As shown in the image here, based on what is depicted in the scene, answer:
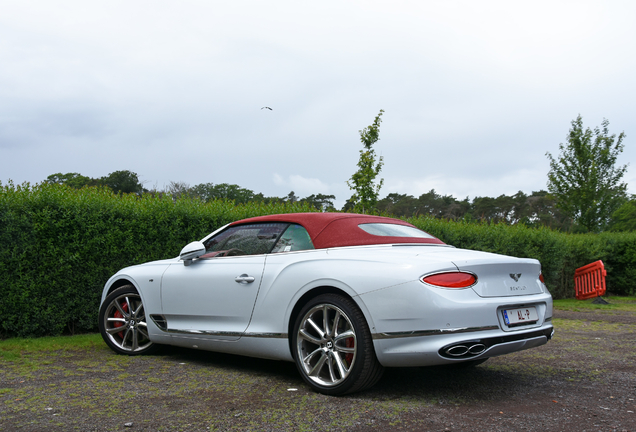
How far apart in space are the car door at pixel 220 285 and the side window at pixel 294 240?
87 millimetres

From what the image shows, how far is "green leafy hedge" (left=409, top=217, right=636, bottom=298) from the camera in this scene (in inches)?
517

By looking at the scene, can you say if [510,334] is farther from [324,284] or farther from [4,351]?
[4,351]

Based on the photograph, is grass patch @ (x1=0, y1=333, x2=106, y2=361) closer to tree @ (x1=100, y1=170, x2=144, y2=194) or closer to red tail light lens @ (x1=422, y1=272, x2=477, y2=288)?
red tail light lens @ (x1=422, y1=272, x2=477, y2=288)

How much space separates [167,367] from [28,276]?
9.92ft

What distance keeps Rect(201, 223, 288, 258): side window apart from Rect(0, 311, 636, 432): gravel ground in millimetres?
1131

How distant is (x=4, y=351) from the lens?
5.85 metres

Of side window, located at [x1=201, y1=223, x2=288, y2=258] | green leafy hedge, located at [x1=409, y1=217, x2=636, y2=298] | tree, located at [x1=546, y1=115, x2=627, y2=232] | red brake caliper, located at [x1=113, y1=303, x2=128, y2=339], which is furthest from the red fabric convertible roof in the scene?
tree, located at [x1=546, y1=115, x2=627, y2=232]

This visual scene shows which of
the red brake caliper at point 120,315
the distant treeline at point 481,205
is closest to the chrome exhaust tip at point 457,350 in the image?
the red brake caliper at point 120,315

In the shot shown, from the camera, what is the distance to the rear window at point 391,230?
183 inches

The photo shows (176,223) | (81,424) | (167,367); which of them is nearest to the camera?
(81,424)

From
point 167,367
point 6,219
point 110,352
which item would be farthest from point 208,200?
point 167,367

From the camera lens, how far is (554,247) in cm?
1495

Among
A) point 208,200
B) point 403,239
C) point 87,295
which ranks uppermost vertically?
point 208,200

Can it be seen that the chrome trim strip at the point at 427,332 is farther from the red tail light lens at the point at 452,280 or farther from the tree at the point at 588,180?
the tree at the point at 588,180
